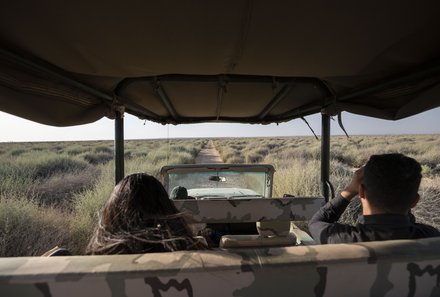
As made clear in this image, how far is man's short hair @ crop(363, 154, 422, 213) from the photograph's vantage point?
5.57 feet

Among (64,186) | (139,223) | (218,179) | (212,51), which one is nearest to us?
(139,223)

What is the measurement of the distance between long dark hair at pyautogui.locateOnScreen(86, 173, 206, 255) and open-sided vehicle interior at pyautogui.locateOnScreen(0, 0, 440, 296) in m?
0.27

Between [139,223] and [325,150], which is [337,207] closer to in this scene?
[139,223]

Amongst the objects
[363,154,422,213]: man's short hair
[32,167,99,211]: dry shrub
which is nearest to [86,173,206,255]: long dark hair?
[363,154,422,213]: man's short hair

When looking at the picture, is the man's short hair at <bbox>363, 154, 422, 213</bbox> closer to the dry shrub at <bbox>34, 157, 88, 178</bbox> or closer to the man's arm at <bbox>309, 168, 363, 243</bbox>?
the man's arm at <bbox>309, 168, 363, 243</bbox>

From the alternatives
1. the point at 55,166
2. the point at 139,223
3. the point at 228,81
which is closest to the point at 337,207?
the point at 139,223

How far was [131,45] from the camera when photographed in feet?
7.04

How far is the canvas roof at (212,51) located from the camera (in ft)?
5.61

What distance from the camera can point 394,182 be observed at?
1694 mm

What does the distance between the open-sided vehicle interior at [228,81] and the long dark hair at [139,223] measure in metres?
0.27

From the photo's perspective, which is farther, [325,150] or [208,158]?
[208,158]

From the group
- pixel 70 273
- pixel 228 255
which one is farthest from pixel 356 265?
pixel 70 273

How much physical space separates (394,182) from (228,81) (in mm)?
1719

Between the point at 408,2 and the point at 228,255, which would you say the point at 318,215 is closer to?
the point at 228,255
